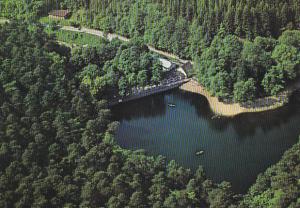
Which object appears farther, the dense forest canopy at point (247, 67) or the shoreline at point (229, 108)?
the dense forest canopy at point (247, 67)

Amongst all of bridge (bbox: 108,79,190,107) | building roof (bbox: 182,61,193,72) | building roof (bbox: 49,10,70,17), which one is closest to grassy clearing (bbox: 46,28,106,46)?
building roof (bbox: 49,10,70,17)

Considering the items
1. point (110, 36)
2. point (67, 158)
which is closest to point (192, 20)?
point (110, 36)

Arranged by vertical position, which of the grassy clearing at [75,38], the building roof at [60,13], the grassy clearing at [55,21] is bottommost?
the grassy clearing at [75,38]

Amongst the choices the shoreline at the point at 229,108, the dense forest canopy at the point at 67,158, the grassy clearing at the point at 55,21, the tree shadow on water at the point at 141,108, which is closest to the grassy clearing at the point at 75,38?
the grassy clearing at the point at 55,21

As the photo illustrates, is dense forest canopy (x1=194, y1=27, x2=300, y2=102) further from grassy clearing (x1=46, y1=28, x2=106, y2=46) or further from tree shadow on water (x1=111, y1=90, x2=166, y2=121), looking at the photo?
grassy clearing (x1=46, y1=28, x2=106, y2=46)

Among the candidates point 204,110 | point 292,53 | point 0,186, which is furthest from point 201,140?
point 0,186

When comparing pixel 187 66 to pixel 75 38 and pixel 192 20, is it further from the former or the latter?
pixel 75 38

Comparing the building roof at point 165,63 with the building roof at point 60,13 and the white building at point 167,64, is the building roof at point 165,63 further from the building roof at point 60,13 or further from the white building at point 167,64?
the building roof at point 60,13
